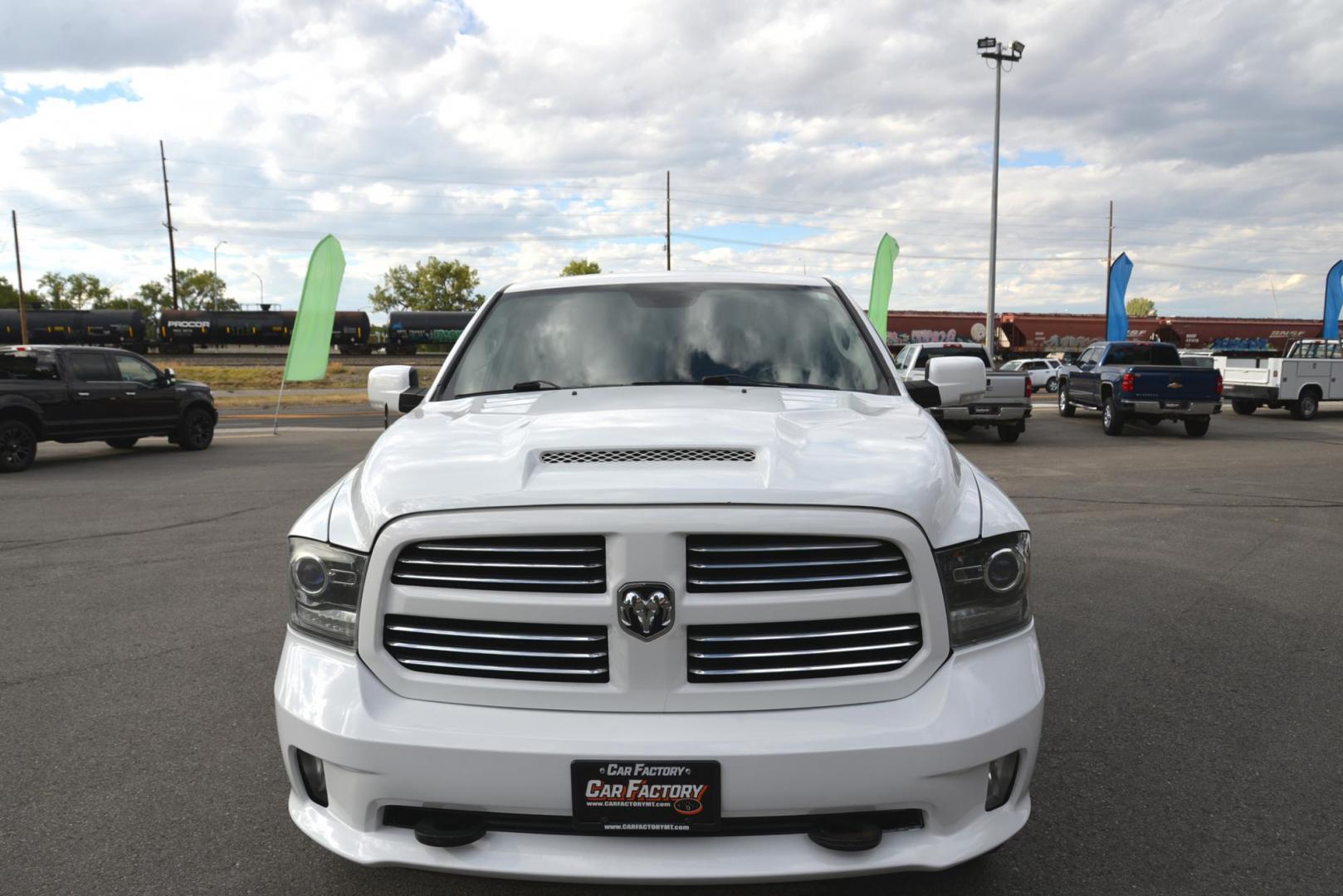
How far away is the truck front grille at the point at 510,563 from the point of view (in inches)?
86.8

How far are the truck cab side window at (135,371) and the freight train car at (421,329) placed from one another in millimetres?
42328

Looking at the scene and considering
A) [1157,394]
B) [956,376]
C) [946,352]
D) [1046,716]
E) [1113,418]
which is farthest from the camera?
[1113,418]

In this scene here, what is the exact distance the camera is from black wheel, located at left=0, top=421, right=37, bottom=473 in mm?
12992

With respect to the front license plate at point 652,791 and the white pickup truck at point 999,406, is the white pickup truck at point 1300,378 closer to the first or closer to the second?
the white pickup truck at point 999,406

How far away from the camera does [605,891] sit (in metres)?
2.70

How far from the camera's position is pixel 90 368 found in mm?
14445

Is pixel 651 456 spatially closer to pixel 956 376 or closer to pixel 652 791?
pixel 652 791

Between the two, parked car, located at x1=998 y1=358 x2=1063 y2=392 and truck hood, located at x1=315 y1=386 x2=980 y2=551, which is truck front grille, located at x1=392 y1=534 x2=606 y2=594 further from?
parked car, located at x1=998 y1=358 x2=1063 y2=392

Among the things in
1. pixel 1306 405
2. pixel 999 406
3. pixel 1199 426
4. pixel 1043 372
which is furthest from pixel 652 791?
pixel 1043 372

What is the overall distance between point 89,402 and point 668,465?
1470 centimetres

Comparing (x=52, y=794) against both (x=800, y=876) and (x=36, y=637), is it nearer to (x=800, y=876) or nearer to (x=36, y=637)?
(x=36, y=637)

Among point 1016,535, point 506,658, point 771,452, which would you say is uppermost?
point 771,452

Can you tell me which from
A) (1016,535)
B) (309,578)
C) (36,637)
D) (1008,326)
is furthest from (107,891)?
(1008,326)

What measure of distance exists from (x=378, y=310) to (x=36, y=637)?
115m
